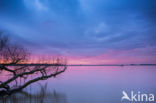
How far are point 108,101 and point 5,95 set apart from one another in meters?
7.30

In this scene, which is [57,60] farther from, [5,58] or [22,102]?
[22,102]

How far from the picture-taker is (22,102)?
22.2 feet

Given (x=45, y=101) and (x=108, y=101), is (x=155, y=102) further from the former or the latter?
(x=45, y=101)

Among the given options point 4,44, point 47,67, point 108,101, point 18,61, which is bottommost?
point 108,101

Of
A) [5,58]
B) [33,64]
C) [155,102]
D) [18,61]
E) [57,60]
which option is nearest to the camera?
[155,102]

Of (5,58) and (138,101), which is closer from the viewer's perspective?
(138,101)

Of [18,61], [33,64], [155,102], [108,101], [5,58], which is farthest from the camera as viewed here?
[33,64]

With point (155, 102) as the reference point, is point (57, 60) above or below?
above

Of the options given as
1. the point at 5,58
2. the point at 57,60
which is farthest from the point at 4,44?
the point at 57,60

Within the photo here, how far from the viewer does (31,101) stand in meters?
6.99

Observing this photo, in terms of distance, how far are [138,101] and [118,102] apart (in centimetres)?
121

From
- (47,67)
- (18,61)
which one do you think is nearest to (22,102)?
(18,61)

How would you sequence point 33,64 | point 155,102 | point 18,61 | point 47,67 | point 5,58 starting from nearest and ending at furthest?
point 155,102 → point 5,58 → point 18,61 → point 33,64 → point 47,67

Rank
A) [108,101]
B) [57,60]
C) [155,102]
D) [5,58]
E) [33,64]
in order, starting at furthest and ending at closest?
1. [57,60]
2. [33,64]
3. [5,58]
4. [108,101]
5. [155,102]
